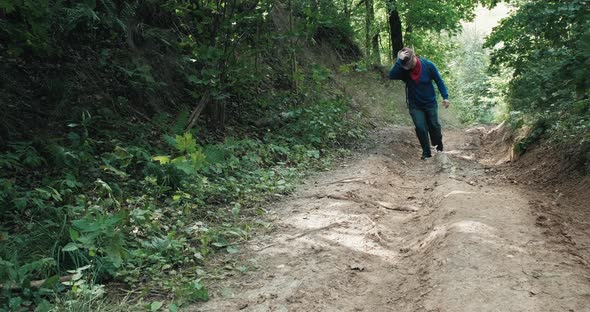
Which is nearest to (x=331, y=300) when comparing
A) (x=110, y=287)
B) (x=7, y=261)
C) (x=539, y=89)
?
(x=110, y=287)

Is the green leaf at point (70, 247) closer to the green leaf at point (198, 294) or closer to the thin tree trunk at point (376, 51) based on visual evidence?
the green leaf at point (198, 294)

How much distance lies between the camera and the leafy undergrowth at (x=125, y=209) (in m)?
3.35

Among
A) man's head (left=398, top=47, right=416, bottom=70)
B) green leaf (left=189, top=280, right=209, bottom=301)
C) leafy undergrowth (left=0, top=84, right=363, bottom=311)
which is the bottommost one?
green leaf (left=189, top=280, right=209, bottom=301)

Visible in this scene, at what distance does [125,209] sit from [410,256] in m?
2.85

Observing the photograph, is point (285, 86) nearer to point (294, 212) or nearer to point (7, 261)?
point (294, 212)

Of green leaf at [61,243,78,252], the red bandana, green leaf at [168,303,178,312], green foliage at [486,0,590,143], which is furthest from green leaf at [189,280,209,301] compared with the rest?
the red bandana

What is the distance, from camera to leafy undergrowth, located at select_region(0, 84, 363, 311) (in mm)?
3346

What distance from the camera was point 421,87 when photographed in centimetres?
791

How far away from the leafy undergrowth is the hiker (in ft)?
6.13

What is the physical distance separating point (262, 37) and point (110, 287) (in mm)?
5751

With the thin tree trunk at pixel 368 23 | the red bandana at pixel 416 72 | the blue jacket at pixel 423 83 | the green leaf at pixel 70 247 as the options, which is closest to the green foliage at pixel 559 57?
the blue jacket at pixel 423 83

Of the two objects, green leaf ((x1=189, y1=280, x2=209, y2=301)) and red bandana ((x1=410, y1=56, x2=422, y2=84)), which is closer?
green leaf ((x1=189, y1=280, x2=209, y2=301))

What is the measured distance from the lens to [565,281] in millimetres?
3127

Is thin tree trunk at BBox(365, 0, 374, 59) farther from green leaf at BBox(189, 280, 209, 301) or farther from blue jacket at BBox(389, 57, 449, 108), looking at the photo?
green leaf at BBox(189, 280, 209, 301)
